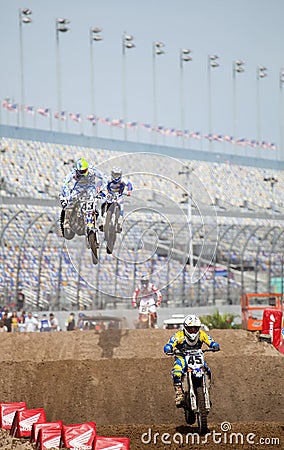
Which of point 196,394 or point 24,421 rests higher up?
point 196,394

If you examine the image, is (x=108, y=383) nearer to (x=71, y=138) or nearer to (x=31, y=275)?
(x=31, y=275)

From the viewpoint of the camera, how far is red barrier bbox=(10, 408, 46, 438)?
620 inches

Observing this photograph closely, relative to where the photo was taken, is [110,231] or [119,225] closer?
[119,225]

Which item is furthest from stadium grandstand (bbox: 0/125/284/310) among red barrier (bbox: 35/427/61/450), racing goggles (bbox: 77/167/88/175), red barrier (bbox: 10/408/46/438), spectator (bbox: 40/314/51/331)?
red barrier (bbox: 35/427/61/450)

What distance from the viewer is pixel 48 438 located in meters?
14.2

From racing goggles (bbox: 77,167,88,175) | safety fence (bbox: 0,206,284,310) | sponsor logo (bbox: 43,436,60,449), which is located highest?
racing goggles (bbox: 77,167,88,175)

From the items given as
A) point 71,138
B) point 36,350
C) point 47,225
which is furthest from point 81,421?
point 71,138

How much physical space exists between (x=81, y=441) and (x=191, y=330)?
110 inches

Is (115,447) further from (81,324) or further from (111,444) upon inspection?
(81,324)

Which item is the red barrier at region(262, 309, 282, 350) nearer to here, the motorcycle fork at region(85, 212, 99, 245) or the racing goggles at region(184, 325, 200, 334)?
the motorcycle fork at region(85, 212, 99, 245)

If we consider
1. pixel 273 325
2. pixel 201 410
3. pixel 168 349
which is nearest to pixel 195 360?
pixel 168 349

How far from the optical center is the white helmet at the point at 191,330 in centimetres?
1570

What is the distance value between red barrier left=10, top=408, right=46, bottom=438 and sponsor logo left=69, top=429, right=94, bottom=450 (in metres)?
1.61

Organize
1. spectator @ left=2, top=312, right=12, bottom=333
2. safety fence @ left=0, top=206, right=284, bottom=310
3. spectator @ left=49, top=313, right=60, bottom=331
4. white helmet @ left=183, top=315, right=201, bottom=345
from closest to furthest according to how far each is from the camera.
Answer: white helmet @ left=183, top=315, right=201, bottom=345 < safety fence @ left=0, top=206, right=284, bottom=310 < spectator @ left=2, top=312, right=12, bottom=333 < spectator @ left=49, top=313, right=60, bottom=331
